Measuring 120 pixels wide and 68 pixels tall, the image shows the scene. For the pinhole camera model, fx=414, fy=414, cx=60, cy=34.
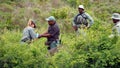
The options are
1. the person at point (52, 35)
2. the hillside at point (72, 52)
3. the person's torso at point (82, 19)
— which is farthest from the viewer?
the person's torso at point (82, 19)

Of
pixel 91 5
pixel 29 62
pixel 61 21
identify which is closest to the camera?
pixel 29 62

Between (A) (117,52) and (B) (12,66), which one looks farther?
(B) (12,66)

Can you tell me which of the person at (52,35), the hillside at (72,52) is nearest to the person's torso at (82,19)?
the person at (52,35)

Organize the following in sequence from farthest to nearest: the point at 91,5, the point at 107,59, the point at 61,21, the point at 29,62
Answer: the point at 91,5, the point at 61,21, the point at 29,62, the point at 107,59

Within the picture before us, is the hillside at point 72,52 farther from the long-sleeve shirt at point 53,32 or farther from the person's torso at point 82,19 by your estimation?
the person's torso at point 82,19

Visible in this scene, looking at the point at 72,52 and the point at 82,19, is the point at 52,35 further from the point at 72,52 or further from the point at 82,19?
the point at 72,52

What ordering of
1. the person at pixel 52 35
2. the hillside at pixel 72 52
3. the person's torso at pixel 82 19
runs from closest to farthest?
the hillside at pixel 72 52
the person at pixel 52 35
the person's torso at pixel 82 19

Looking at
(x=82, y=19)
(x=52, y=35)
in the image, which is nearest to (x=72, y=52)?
(x=52, y=35)

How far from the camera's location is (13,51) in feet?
28.0

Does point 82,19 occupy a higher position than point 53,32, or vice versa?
point 82,19

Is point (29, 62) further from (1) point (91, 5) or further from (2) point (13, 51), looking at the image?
(1) point (91, 5)

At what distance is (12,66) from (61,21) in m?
8.99

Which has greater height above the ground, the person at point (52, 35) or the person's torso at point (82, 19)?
the person's torso at point (82, 19)

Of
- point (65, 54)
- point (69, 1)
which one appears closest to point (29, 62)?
point (65, 54)
